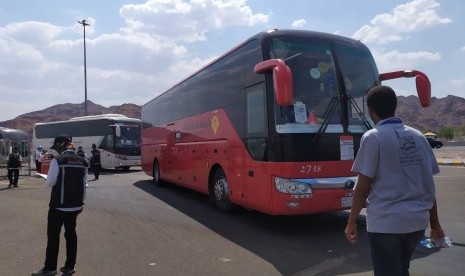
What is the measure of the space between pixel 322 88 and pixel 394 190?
5.04 m

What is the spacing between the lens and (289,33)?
8.18 meters

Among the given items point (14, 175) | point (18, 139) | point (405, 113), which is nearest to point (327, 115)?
point (14, 175)

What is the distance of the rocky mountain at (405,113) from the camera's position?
100 metres

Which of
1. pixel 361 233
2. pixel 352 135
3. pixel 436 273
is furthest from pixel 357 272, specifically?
pixel 352 135

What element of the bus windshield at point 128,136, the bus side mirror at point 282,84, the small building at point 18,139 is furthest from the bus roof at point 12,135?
the bus side mirror at point 282,84

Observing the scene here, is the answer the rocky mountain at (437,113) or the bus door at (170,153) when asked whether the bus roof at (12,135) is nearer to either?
the bus door at (170,153)

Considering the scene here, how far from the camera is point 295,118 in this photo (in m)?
7.66

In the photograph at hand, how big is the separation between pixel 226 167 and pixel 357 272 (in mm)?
4507

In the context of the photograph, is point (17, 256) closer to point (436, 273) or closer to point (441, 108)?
point (436, 273)

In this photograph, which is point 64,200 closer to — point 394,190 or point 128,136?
point 394,190

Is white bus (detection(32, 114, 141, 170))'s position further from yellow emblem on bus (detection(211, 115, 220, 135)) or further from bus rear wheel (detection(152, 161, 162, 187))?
yellow emblem on bus (detection(211, 115, 220, 135))

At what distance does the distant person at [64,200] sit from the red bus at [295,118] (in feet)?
9.87

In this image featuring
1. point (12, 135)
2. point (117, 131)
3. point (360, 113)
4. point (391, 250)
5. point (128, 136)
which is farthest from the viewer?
point (12, 135)

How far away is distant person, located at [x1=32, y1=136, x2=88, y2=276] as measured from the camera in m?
5.86
